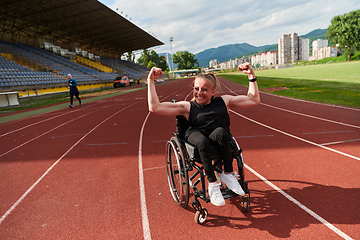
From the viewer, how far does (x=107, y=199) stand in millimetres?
2789

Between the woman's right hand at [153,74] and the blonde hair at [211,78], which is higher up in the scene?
the woman's right hand at [153,74]

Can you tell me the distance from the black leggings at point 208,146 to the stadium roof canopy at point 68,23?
26929 mm

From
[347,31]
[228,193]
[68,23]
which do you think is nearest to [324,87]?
[228,193]

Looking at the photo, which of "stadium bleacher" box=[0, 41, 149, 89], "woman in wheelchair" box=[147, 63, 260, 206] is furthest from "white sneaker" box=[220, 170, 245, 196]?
"stadium bleacher" box=[0, 41, 149, 89]

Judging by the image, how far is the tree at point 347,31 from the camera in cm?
6147

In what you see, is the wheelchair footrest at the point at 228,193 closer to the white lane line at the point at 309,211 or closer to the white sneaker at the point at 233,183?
the white sneaker at the point at 233,183

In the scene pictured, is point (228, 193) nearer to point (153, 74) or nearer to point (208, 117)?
point (208, 117)

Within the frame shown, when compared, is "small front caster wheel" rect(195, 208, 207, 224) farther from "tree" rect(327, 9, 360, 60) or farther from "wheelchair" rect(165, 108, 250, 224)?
"tree" rect(327, 9, 360, 60)

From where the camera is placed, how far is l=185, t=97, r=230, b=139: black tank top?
2281mm

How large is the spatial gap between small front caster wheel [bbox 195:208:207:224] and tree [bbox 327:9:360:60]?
80.6 metres

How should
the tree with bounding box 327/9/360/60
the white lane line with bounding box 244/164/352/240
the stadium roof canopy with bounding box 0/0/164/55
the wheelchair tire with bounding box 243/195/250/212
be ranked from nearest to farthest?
the white lane line with bounding box 244/164/352/240 → the wheelchair tire with bounding box 243/195/250/212 → the stadium roof canopy with bounding box 0/0/164/55 → the tree with bounding box 327/9/360/60

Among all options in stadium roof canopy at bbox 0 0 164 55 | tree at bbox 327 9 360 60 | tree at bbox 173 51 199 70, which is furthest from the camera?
tree at bbox 173 51 199 70

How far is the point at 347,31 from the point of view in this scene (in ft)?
202

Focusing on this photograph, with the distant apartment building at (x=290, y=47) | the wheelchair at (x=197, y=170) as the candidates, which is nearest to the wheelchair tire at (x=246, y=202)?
the wheelchair at (x=197, y=170)
